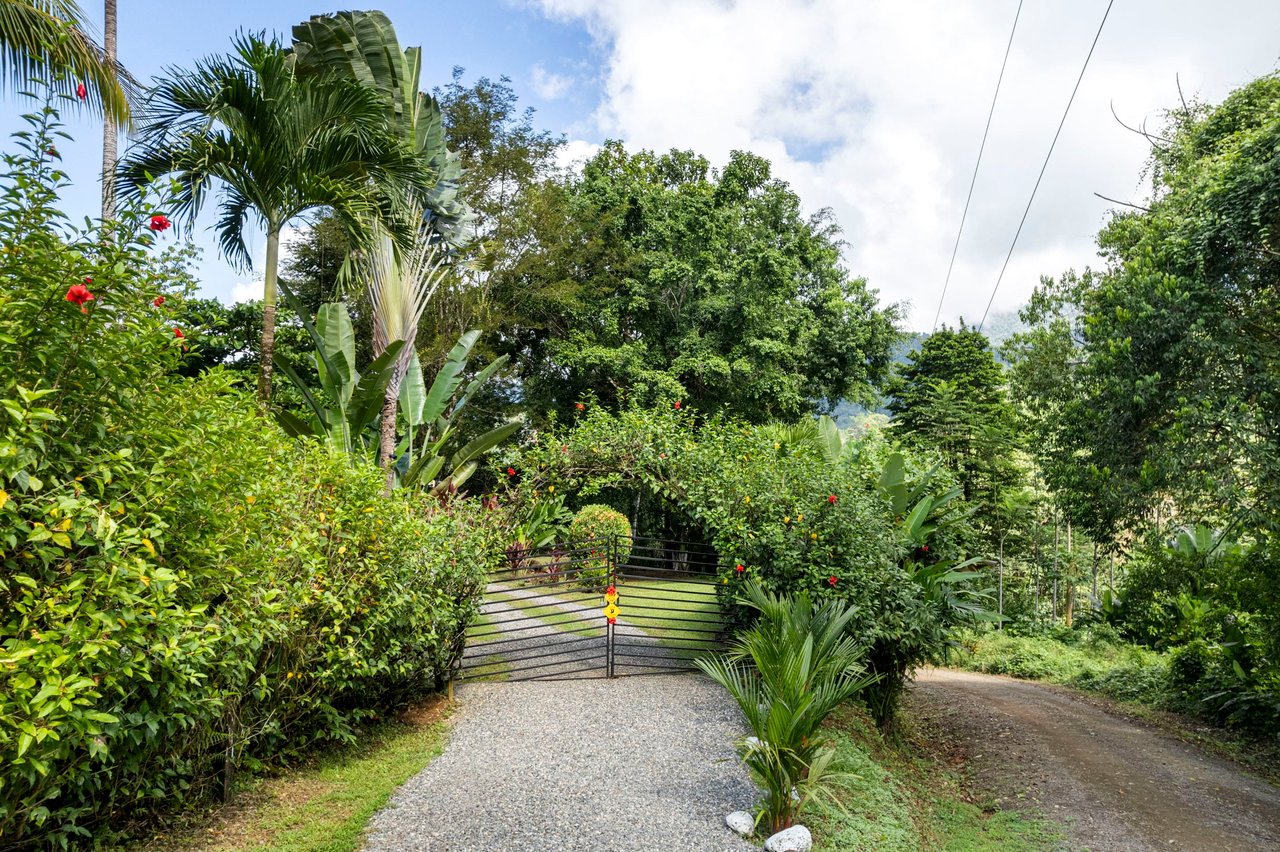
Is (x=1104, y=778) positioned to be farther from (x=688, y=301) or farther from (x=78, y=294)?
(x=688, y=301)

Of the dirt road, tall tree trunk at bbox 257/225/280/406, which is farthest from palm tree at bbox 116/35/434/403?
the dirt road

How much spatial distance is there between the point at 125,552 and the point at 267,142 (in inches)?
206

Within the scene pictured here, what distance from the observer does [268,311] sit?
22.7 ft

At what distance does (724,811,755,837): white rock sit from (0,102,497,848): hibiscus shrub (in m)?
2.63

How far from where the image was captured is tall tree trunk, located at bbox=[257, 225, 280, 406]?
22.4 feet

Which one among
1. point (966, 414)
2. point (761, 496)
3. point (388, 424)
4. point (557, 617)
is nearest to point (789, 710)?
point (761, 496)

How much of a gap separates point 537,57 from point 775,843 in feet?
35.5

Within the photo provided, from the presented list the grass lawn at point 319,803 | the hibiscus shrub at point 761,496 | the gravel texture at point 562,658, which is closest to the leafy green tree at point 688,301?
the hibiscus shrub at point 761,496

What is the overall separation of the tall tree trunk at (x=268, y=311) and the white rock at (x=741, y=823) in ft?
17.7

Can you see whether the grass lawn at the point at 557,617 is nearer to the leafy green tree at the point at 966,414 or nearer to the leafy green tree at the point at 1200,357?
the leafy green tree at the point at 1200,357

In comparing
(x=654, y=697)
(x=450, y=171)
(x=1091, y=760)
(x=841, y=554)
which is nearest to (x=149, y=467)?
(x=654, y=697)

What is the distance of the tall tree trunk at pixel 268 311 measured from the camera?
6820mm

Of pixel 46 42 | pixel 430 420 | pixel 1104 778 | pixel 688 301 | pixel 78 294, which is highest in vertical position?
pixel 688 301

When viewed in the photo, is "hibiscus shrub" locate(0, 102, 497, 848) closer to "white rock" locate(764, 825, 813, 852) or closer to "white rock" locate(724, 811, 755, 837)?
"white rock" locate(724, 811, 755, 837)
